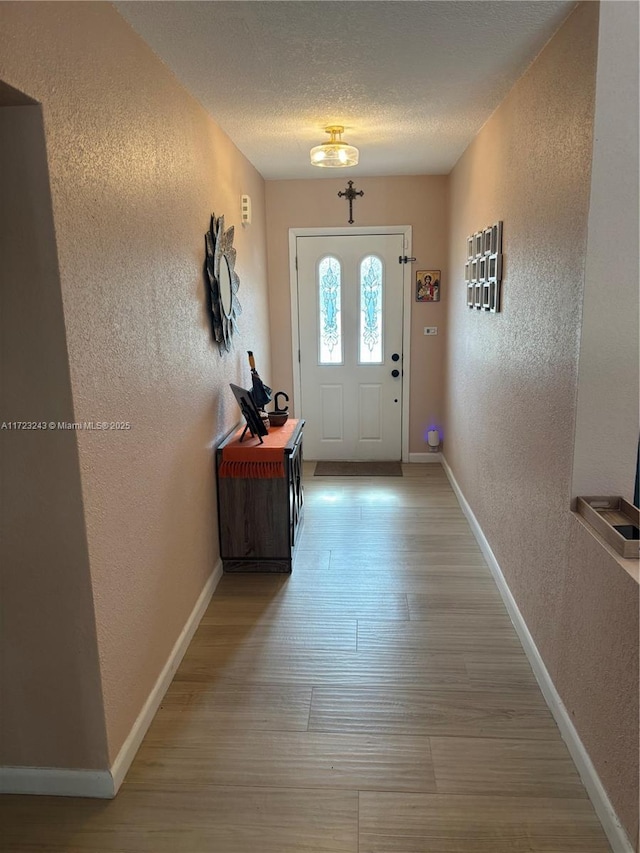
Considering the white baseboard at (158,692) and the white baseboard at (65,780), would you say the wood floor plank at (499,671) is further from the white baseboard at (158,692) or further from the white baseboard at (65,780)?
the white baseboard at (65,780)

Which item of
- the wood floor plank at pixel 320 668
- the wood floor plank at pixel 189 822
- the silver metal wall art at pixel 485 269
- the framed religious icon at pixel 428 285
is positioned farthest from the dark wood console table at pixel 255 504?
the framed religious icon at pixel 428 285

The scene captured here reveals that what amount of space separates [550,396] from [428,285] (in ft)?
9.77

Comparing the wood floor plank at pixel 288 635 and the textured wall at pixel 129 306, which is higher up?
the textured wall at pixel 129 306

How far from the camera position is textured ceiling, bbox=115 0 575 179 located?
191 cm

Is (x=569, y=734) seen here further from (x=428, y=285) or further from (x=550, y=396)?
(x=428, y=285)

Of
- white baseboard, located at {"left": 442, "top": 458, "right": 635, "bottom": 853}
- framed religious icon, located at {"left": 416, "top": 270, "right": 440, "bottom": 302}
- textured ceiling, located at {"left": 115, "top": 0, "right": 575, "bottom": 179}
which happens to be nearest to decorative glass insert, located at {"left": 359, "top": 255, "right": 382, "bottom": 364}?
framed religious icon, located at {"left": 416, "top": 270, "right": 440, "bottom": 302}

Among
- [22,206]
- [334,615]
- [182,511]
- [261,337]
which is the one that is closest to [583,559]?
[334,615]

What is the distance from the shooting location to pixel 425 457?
532cm

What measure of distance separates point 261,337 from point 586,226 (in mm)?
3135

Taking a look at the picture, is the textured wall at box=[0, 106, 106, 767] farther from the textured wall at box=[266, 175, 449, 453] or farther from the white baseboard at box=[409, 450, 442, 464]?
the white baseboard at box=[409, 450, 442, 464]

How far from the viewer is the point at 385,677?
7.87 ft

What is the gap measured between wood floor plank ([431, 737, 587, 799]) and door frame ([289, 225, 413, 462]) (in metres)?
3.43

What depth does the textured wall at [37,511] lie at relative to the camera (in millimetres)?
1504

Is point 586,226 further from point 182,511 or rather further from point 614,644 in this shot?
point 182,511
